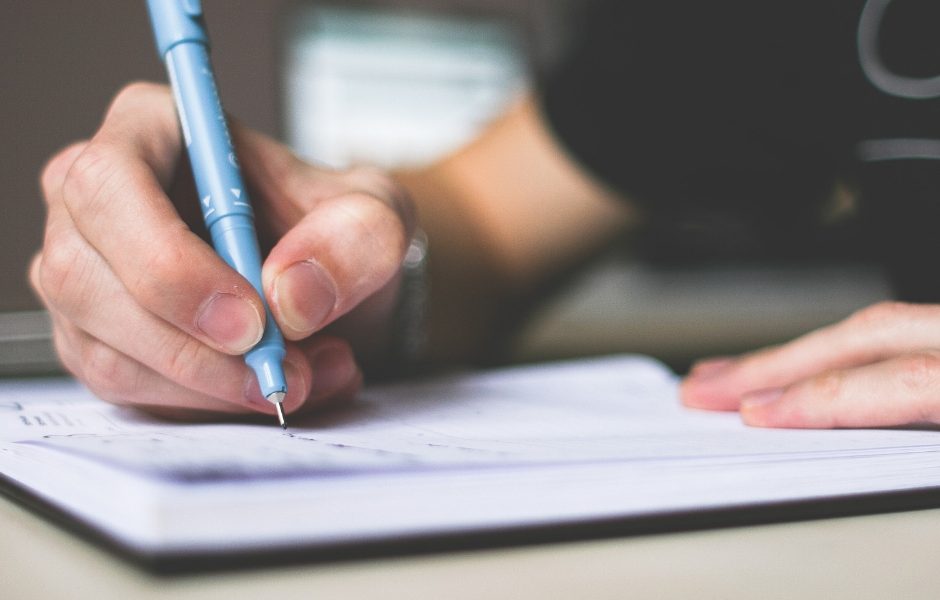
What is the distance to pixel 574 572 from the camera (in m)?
0.23

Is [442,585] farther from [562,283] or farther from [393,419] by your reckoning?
[562,283]

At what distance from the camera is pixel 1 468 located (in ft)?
1.01

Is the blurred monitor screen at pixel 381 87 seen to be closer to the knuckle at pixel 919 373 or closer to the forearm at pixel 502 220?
the forearm at pixel 502 220

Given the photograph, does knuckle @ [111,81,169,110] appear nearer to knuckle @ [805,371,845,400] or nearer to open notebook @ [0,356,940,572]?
open notebook @ [0,356,940,572]

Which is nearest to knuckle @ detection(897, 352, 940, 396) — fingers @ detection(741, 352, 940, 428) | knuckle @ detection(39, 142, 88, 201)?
fingers @ detection(741, 352, 940, 428)

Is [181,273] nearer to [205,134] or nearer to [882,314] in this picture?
[205,134]

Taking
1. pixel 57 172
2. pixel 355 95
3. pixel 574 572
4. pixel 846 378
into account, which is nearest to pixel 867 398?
pixel 846 378

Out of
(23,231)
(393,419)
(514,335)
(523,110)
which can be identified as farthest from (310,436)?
(23,231)

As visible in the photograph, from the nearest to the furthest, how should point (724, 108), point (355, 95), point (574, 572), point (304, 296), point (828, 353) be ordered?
point (574, 572)
point (304, 296)
point (828, 353)
point (724, 108)
point (355, 95)

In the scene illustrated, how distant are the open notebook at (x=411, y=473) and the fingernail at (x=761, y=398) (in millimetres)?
12

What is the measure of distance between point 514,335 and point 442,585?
0.66m

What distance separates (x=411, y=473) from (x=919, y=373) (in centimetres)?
26

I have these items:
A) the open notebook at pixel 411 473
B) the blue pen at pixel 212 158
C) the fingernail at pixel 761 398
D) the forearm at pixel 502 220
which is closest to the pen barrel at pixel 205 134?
the blue pen at pixel 212 158

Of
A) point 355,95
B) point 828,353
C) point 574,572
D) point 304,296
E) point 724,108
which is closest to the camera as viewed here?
point 574,572
